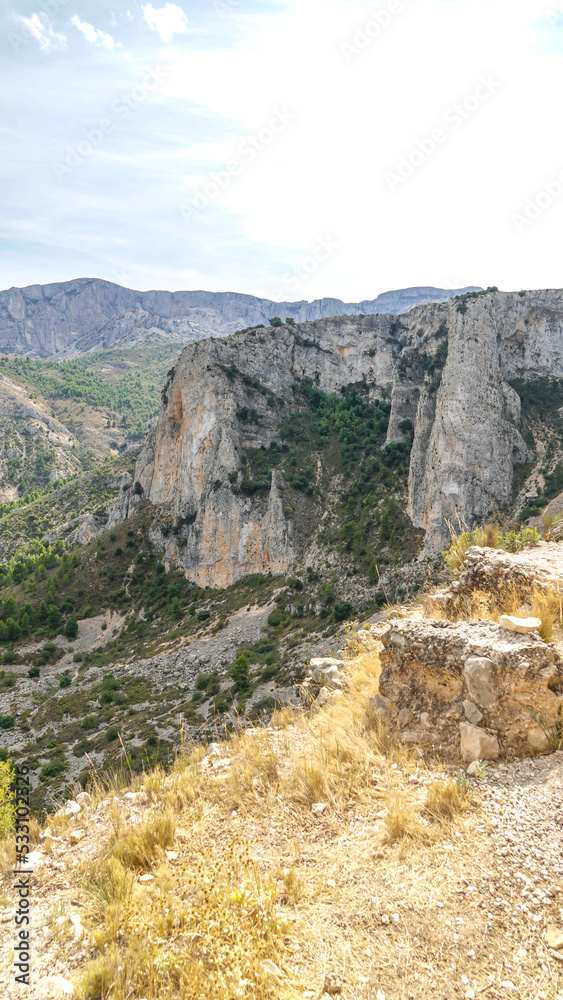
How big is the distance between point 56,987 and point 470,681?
3967 millimetres

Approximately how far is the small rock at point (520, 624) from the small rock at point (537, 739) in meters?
0.95

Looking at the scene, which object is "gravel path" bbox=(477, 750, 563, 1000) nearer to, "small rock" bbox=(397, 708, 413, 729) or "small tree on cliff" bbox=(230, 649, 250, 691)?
"small rock" bbox=(397, 708, 413, 729)

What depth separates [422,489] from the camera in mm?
43031

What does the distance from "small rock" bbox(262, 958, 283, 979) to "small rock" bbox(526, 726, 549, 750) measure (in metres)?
2.81

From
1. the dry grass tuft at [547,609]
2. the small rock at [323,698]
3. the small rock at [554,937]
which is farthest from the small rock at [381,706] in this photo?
the small rock at [554,937]

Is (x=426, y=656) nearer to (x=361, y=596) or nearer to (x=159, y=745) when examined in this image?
(x=159, y=745)

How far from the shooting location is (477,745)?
13.7 feet

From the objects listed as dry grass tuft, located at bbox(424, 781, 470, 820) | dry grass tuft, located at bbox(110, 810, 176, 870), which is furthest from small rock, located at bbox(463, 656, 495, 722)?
dry grass tuft, located at bbox(110, 810, 176, 870)

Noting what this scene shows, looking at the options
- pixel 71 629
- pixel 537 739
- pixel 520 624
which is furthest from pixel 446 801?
pixel 71 629

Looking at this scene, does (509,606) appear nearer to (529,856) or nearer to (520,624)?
(520,624)

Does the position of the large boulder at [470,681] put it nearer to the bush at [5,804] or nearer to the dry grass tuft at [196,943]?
the dry grass tuft at [196,943]

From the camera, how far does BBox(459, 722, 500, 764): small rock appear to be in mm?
4094

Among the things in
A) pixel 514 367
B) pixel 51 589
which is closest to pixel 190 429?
pixel 51 589

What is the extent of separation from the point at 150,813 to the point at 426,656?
332cm
